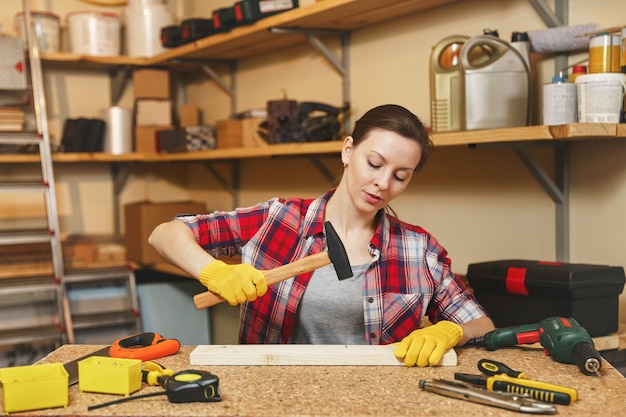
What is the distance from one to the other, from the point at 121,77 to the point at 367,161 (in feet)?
9.57

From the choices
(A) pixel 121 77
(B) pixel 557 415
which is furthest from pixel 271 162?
(B) pixel 557 415

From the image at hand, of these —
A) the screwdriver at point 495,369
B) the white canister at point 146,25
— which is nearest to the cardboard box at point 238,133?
the white canister at point 146,25

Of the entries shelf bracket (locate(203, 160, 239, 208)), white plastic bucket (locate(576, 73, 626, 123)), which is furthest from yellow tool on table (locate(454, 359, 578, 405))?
shelf bracket (locate(203, 160, 239, 208))

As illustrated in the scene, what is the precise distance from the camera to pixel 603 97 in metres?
2.00

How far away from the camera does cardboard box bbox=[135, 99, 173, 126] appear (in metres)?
4.19

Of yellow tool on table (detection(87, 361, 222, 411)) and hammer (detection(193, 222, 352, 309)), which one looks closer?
yellow tool on table (detection(87, 361, 222, 411))

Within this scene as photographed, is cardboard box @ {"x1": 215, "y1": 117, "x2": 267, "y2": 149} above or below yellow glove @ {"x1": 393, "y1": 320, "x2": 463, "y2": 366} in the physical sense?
above

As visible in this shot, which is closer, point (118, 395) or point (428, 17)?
point (118, 395)

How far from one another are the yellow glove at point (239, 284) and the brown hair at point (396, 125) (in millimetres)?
504

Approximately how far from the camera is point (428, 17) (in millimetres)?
2910

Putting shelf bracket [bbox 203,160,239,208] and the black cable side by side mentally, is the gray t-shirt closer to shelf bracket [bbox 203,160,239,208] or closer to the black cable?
the black cable

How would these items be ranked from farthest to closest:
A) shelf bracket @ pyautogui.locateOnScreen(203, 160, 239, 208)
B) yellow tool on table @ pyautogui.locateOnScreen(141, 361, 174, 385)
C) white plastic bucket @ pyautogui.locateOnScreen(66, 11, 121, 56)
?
1. shelf bracket @ pyautogui.locateOnScreen(203, 160, 239, 208)
2. white plastic bucket @ pyautogui.locateOnScreen(66, 11, 121, 56)
3. yellow tool on table @ pyautogui.locateOnScreen(141, 361, 174, 385)

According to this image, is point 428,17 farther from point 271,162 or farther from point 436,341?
point 436,341

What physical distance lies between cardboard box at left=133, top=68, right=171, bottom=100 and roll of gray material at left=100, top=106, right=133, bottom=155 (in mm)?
136
